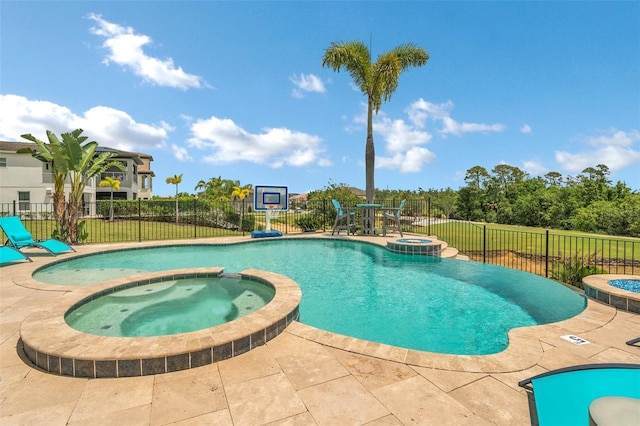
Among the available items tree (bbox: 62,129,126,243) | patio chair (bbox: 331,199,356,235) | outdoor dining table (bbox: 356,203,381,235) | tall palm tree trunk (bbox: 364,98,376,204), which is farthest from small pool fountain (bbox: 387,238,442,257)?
tree (bbox: 62,129,126,243)

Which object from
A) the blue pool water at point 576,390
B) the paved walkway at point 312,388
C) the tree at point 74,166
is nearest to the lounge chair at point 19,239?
the tree at point 74,166

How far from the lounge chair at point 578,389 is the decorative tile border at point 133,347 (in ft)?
7.89

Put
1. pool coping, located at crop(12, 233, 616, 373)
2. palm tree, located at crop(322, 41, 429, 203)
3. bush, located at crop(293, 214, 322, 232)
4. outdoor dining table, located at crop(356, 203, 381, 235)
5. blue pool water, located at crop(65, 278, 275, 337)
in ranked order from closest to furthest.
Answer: pool coping, located at crop(12, 233, 616, 373) < blue pool water, located at crop(65, 278, 275, 337) < outdoor dining table, located at crop(356, 203, 381, 235) < palm tree, located at crop(322, 41, 429, 203) < bush, located at crop(293, 214, 322, 232)

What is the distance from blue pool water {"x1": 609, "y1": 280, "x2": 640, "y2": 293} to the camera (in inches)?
195

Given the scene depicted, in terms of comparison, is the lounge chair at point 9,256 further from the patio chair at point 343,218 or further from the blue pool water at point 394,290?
the patio chair at point 343,218

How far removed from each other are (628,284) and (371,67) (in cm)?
1197

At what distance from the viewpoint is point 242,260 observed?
854 centimetres

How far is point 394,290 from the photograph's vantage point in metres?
5.98

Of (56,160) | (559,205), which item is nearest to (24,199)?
(56,160)

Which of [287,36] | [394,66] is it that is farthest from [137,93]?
[394,66]

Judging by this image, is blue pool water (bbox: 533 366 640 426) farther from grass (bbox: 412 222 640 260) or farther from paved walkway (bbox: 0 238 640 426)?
grass (bbox: 412 222 640 260)

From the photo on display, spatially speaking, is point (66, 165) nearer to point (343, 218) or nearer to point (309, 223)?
point (309, 223)

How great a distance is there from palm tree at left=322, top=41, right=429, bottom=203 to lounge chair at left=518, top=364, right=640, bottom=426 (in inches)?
462

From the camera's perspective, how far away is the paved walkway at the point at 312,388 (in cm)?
197
